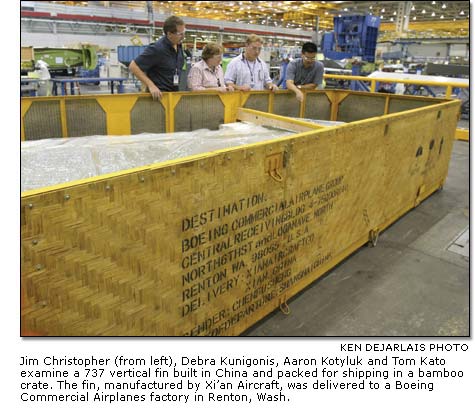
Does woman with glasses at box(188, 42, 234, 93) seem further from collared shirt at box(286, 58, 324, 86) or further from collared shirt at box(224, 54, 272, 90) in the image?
collared shirt at box(286, 58, 324, 86)

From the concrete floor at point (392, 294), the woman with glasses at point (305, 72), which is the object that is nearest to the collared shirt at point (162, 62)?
the woman with glasses at point (305, 72)

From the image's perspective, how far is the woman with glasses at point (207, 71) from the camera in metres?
4.38

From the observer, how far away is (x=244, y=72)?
4.94 metres

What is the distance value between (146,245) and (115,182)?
1.08 feet

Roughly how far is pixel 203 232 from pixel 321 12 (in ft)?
139

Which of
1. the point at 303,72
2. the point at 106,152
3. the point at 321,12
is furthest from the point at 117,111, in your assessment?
the point at 321,12

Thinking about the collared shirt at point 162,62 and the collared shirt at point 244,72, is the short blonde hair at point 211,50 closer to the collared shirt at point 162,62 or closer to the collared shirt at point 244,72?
the collared shirt at point 162,62

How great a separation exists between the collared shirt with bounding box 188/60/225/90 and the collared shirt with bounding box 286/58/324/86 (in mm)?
1310

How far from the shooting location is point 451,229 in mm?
4246

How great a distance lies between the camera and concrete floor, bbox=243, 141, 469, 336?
259 cm

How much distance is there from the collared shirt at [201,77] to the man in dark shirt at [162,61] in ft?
1.12

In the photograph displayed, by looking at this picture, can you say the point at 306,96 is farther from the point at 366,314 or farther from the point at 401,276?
the point at 366,314

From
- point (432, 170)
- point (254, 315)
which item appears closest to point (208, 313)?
point (254, 315)

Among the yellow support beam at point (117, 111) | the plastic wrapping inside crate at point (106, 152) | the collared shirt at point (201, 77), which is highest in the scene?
the collared shirt at point (201, 77)
